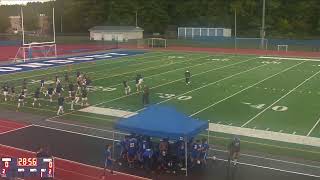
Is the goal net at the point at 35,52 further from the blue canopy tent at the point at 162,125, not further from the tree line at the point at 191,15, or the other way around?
the tree line at the point at 191,15

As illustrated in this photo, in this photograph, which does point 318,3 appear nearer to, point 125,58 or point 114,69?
point 125,58

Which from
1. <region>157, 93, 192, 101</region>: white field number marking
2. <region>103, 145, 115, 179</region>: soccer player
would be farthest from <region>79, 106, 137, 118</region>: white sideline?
<region>103, 145, 115, 179</region>: soccer player

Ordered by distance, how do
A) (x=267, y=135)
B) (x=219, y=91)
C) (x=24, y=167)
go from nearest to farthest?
(x=24, y=167), (x=267, y=135), (x=219, y=91)

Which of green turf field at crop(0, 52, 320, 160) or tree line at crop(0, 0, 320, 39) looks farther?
tree line at crop(0, 0, 320, 39)

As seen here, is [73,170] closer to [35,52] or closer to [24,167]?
[24,167]

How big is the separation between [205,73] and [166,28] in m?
54.2

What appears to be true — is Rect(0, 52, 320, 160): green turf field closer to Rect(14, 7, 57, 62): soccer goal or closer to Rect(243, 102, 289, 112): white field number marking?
Rect(243, 102, 289, 112): white field number marking

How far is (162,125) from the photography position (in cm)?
1524

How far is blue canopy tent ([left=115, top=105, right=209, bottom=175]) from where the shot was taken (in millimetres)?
14883

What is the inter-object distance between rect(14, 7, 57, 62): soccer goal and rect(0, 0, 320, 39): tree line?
1476mm

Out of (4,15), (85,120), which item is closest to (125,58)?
(85,120)

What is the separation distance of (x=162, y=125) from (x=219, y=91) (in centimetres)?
1507

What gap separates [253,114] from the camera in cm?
2336

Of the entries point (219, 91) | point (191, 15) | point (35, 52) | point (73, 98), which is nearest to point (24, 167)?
point (73, 98)
